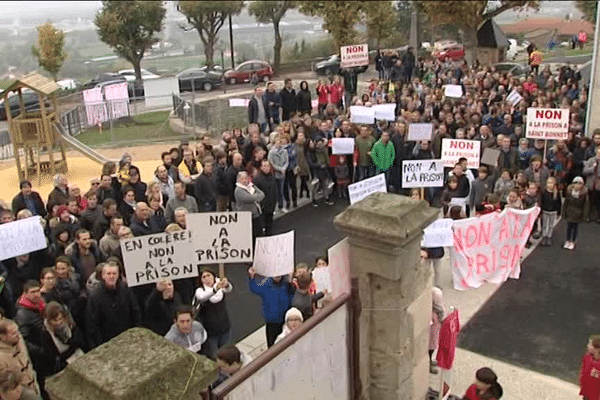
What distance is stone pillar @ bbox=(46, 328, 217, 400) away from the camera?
3.64 m

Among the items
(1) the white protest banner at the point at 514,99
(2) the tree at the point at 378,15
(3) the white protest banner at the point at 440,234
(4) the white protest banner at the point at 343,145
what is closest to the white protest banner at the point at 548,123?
(4) the white protest banner at the point at 343,145

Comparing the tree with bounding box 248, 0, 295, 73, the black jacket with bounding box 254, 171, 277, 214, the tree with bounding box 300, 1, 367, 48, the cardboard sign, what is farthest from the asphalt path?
the tree with bounding box 248, 0, 295, 73

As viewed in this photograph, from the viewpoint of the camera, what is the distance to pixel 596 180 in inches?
514

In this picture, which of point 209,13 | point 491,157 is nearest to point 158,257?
point 491,157

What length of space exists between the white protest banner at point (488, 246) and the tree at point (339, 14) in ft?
65.0

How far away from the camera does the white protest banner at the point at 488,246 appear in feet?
31.7

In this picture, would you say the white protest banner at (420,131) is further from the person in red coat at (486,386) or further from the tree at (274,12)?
the tree at (274,12)

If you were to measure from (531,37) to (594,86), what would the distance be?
55.9 metres

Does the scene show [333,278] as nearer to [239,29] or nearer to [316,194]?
[316,194]

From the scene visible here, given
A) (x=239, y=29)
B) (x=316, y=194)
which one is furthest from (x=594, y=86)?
(x=239, y=29)

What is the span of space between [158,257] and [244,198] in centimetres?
420

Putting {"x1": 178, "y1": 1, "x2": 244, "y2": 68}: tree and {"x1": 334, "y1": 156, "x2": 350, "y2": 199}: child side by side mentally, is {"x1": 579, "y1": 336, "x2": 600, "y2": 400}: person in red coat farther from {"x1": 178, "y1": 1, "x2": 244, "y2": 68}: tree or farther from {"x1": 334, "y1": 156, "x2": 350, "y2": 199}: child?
{"x1": 178, "y1": 1, "x2": 244, "y2": 68}: tree

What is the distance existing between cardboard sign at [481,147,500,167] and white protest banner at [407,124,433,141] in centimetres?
136

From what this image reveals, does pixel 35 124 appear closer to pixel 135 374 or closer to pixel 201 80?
pixel 135 374
